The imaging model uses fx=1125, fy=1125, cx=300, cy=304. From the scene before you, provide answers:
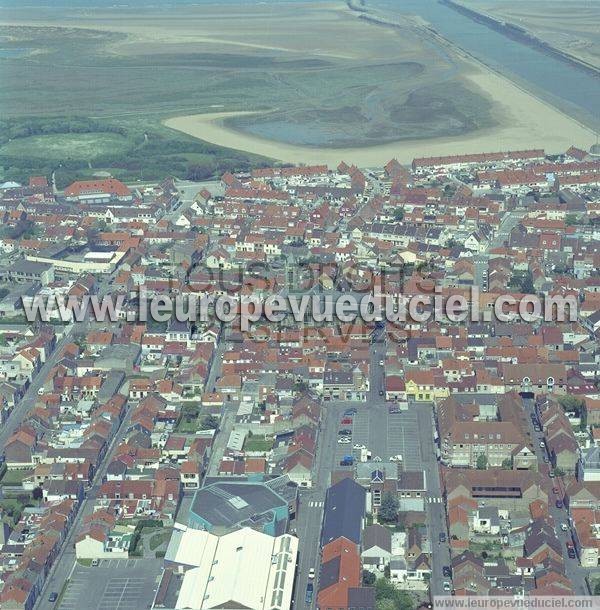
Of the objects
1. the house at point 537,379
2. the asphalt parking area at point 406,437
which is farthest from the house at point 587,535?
the house at point 537,379

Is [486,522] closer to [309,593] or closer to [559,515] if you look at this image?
[559,515]

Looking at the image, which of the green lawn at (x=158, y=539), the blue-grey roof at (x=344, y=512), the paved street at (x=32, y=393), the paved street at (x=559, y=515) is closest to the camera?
the paved street at (x=559, y=515)

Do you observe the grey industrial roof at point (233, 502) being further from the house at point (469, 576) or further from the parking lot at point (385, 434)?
the house at point (469, 576)

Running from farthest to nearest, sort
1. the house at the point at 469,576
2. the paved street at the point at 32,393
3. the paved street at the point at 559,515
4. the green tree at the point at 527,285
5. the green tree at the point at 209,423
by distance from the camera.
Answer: the green tree at the point at 527,285
the paved street at the point at 32,393
the green tree at the point at 209,423
the paved street at the point at 559,515
the house at the point at 469,576

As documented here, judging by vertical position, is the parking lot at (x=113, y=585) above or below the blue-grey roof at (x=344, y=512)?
below

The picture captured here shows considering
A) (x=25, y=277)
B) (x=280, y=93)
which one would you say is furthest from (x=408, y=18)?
(x=25, y=277)

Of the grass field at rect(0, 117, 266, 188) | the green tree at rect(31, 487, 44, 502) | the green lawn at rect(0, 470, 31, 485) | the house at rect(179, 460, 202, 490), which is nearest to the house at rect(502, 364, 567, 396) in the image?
the house at rect(179, 460, 202, 490)

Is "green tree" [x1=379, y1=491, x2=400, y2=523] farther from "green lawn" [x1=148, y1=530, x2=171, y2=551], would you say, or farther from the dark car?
Result: "green lawn" [x1=148, y1=530, x2=171, y2=551]
